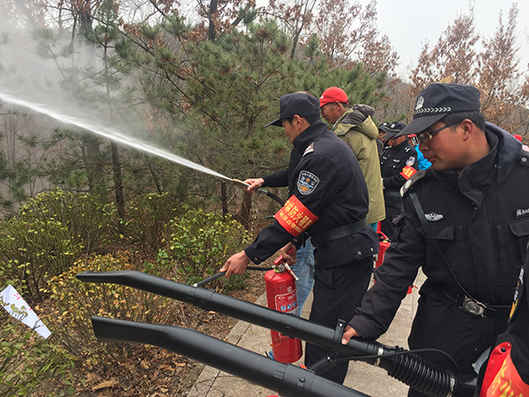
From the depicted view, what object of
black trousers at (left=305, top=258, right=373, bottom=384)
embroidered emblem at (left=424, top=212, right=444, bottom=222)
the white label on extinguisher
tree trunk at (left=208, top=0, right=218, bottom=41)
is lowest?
the white label on extinguisher

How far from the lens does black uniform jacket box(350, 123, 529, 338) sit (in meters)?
1.39

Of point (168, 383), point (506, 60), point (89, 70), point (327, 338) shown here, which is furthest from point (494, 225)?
point (506, 60)

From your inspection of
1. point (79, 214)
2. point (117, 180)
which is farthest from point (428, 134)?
point (117, 180)

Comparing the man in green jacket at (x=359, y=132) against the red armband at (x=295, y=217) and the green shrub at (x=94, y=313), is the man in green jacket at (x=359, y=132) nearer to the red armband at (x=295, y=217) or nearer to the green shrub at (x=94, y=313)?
the red armband at (x=295, y=217)

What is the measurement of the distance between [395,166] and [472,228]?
398 cm

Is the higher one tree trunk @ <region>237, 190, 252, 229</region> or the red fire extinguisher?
the red fire extinguisher

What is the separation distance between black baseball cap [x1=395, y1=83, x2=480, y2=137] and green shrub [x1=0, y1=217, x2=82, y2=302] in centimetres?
409

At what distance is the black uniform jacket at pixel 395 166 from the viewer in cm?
502

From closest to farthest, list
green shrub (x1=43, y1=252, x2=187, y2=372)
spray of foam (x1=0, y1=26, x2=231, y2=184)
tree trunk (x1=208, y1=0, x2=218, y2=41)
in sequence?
green shrub (x1=43, y1=252, x2=187, y2=372), spray of foam (x1=0, y1=26, x2=231, y2=184), tree trunk (x1=208, y1=0, x2=218, y2=41)

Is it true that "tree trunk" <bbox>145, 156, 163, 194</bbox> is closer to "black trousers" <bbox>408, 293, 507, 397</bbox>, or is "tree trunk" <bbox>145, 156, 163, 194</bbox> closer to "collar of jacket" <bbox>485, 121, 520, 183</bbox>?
"black trousers" <bbox>408, 293, 507, 397</bbox>

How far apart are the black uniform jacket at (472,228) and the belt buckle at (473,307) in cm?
3

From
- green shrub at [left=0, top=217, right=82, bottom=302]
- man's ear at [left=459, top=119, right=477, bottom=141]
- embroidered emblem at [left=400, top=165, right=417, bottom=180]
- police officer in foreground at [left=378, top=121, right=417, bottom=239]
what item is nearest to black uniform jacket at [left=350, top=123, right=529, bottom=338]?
man's ear at [left=459, top=119, right=477, bottom=141]

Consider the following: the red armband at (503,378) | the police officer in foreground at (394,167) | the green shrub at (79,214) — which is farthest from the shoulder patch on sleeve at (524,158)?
the green shrub at (79,214)

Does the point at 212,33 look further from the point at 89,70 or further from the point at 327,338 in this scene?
the point at 327,338
